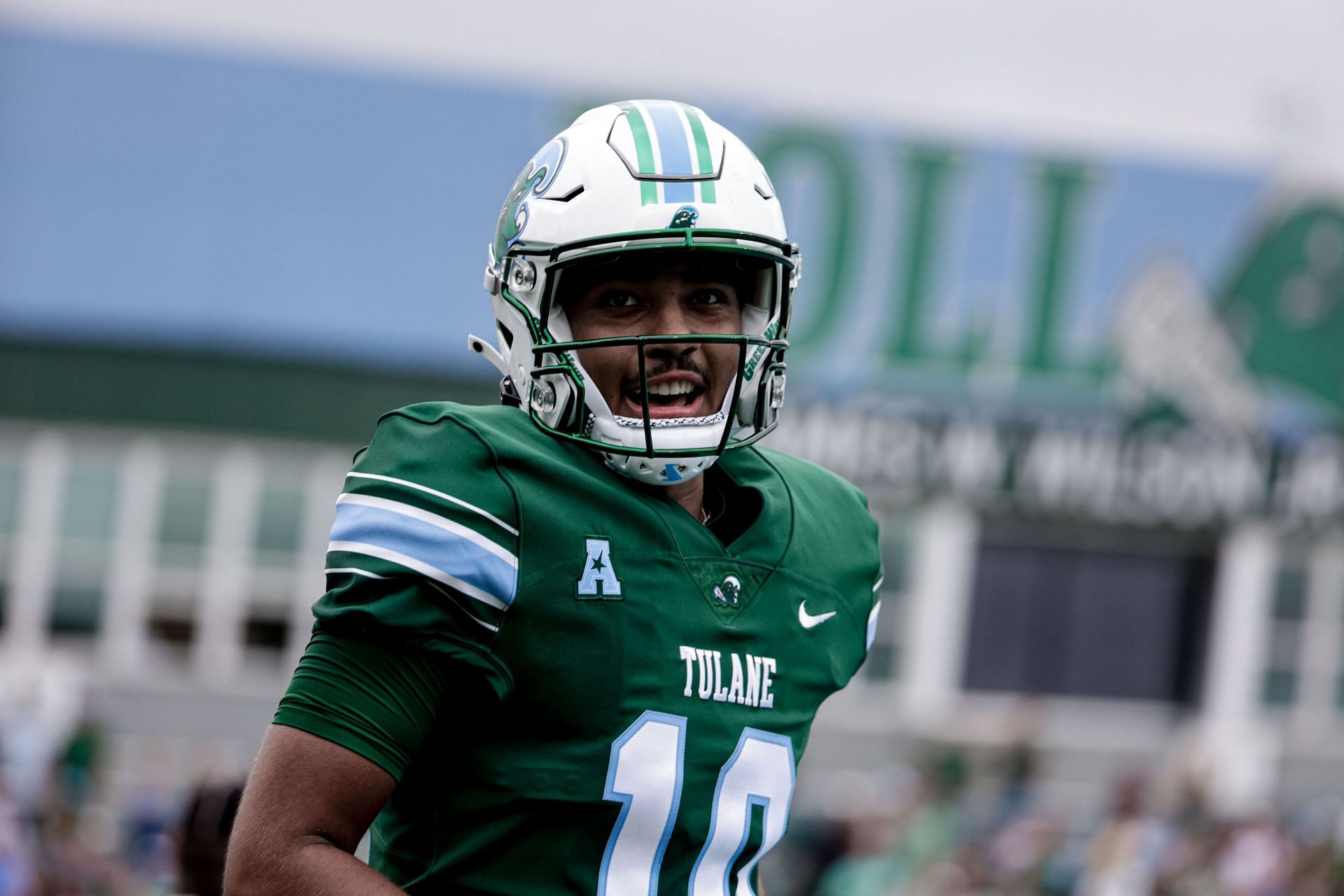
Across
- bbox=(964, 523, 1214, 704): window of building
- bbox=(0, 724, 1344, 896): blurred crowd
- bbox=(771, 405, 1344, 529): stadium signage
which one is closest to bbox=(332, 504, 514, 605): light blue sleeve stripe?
bbox=(0, 724, 1344, 896): blurred crowd

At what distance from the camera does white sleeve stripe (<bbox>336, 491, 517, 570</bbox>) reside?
6.12 ft

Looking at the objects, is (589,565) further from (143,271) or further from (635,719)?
(143,271)

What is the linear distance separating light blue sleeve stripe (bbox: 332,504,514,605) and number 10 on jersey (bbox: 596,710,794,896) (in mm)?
256

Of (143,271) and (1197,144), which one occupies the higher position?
(1197,144)

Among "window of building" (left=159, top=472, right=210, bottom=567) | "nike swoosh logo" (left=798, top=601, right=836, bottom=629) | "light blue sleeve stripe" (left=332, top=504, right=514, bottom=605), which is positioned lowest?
"window of building" (left=159, top=472, right=210, bottom=567)

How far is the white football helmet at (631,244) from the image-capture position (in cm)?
210

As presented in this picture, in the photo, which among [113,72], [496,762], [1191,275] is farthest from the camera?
[1191,275]

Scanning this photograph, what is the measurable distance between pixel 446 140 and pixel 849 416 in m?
4.79

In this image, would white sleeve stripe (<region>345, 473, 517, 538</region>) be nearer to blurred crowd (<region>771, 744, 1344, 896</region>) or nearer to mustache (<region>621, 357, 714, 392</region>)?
mustache (<region>621, 357, 714, 392</region>)

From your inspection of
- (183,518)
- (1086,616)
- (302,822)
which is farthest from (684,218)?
(1086,616)

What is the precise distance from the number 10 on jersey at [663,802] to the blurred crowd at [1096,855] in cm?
689

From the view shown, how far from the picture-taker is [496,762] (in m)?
1.94

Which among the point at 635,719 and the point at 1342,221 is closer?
the point at 635,719

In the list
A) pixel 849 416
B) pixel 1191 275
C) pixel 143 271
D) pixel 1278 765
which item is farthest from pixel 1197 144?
pixel 143 271
